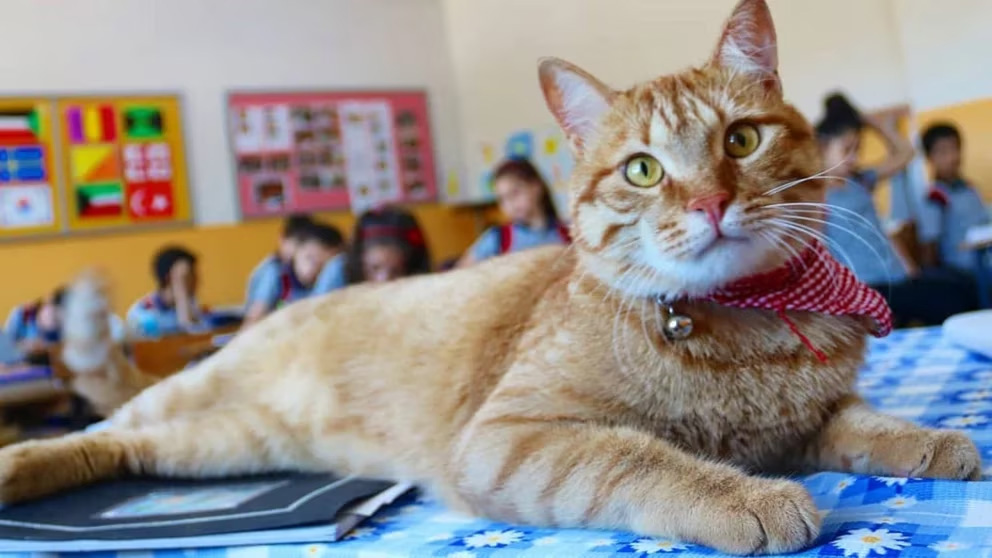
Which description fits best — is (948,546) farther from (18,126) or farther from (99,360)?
(18,126)

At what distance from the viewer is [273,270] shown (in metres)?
3.54

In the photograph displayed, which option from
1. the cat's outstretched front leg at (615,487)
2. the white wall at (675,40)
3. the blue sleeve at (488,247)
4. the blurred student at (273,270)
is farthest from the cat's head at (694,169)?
the blurred student at (273,270)

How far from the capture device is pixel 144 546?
0.82 m

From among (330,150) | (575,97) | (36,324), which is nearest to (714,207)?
(575,97)

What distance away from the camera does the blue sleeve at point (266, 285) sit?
342 cm

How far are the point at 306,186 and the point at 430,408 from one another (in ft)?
11.9

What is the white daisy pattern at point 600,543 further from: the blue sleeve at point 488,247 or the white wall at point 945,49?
the blue sleeve at point 488,247

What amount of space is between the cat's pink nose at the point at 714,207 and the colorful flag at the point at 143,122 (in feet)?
12.4

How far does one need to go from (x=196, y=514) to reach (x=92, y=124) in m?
3.45

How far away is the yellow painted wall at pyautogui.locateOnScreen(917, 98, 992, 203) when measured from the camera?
77.2 inches

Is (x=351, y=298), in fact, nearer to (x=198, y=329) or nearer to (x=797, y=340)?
(x=797, y=340)

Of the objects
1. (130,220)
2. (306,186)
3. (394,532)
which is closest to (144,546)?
(394,532)

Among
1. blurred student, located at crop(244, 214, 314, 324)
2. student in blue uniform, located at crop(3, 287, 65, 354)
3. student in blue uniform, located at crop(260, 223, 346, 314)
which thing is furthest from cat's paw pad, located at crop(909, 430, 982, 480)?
student in blue uniform, located at crop(3, 287, 65, 354)

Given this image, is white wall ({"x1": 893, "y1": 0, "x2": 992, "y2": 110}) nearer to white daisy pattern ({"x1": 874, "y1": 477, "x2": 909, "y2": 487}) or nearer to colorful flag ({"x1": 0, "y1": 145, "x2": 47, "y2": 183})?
white daisy pattern ({"x1": 874, "y1": 477, "x2": 909, "y2": 487})
